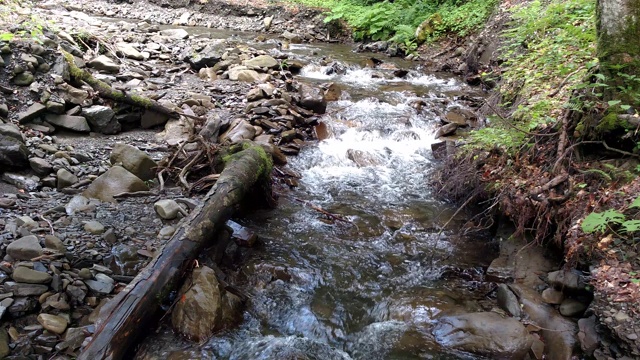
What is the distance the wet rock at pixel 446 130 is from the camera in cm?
809

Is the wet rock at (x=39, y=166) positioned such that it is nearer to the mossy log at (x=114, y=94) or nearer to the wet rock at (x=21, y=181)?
the wet rock at (x=21, y=181)

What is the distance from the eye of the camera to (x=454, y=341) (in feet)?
11.9

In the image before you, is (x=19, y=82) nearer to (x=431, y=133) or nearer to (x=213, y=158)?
(x=213, y=158)

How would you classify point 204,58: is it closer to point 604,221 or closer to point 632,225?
point 604,221

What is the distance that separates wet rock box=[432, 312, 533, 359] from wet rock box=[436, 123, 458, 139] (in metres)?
4.90

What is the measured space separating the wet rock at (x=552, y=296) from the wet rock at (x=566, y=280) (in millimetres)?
53

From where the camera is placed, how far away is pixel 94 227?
4.29m

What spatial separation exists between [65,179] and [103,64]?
175 inches

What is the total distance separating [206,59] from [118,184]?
21.4 feet

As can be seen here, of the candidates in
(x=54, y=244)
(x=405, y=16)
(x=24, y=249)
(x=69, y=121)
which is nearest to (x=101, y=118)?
(x=69, y=121)

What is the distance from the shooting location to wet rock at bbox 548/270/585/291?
3.62m

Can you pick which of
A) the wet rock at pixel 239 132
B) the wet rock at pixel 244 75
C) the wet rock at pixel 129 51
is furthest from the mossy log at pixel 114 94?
the wet rock at pixel 129 51

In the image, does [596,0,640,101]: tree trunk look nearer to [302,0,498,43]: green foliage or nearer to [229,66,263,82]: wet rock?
[229,66,263,82]: wet rock

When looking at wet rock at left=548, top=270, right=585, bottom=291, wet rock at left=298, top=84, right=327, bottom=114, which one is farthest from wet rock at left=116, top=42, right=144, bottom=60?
wet rock at left=548, top=270, right=585, bottom=291
